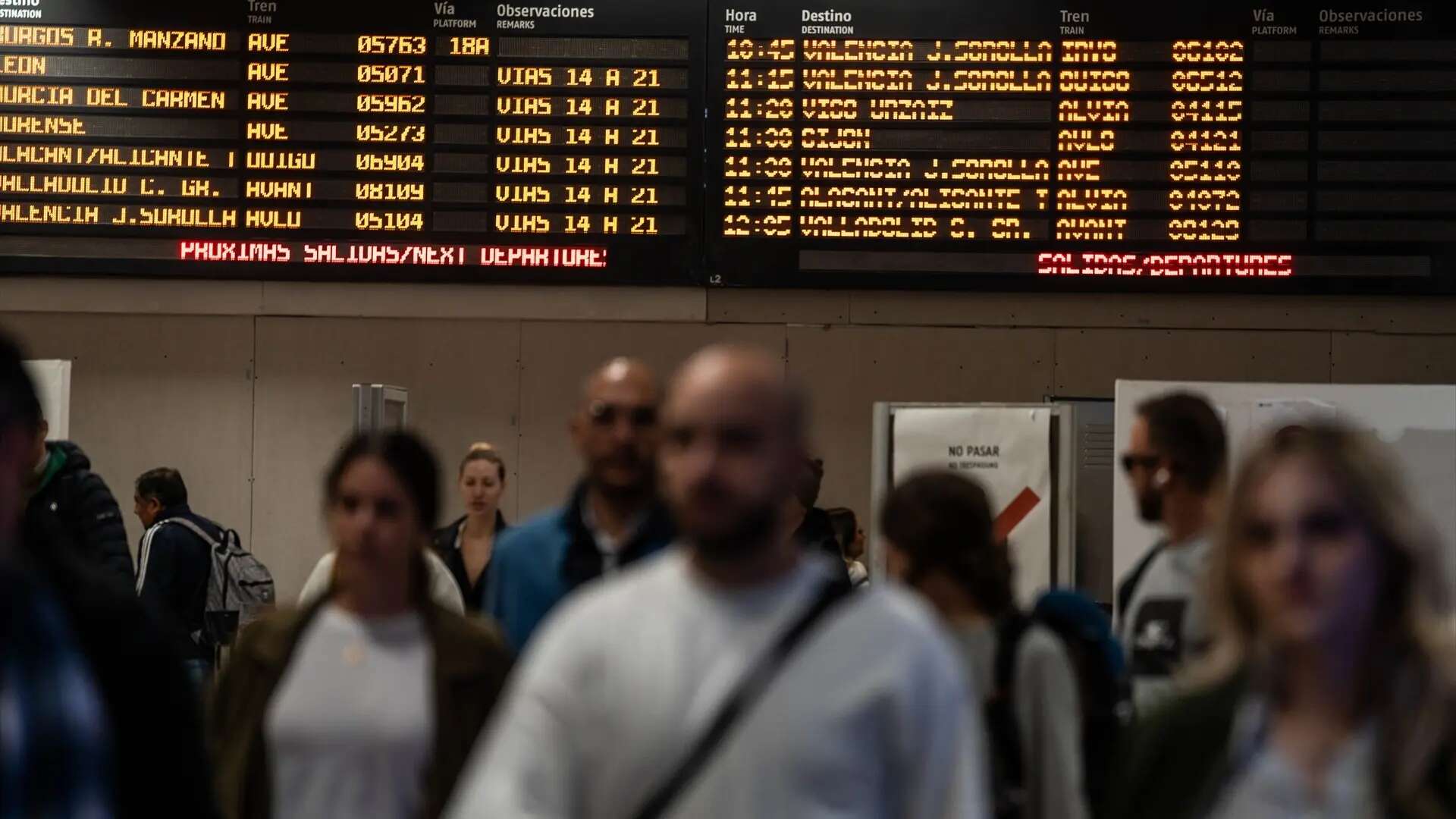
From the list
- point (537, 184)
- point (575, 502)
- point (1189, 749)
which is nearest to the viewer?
point (1189, 749)

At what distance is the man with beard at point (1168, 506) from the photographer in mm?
3590

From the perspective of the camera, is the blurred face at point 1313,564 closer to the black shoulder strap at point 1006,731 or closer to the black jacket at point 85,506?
the black shoulder strap at point 1006,731

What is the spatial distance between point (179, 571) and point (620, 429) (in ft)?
14.1

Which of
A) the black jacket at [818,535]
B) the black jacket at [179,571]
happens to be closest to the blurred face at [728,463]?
the black jacket at [818,535]

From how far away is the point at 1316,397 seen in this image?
709cm

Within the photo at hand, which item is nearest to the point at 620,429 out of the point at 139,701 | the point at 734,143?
the point at 139,701

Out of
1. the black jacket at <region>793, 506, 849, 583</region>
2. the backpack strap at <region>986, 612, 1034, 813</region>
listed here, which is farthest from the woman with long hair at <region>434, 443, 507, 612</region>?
the backpack strap at <region>986, 612, 1034, 813</region>

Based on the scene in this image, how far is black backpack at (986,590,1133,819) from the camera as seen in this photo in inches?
125

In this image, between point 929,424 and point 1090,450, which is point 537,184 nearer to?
point 929,424

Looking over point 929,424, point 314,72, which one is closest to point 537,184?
point 314,72

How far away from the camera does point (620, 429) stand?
3420mm

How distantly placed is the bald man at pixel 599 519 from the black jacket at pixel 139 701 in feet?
4.77

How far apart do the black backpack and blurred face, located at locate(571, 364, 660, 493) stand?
2.43 ft

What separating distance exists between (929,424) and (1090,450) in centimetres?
154
